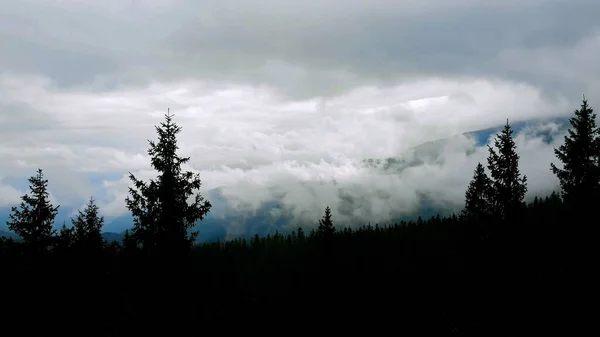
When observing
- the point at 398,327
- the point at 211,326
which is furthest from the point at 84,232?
the point at 398,327

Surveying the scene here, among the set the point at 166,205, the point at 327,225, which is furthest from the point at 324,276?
the point at 166,205

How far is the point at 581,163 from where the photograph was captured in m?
46.3

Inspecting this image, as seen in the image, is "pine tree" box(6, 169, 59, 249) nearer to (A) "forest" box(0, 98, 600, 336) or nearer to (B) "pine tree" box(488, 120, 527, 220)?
(A) "forest" box(0, 98, 600, 336)

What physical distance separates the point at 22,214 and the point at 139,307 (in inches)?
606

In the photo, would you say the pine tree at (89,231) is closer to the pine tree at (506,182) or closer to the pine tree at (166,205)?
the pine tree at (166,205)

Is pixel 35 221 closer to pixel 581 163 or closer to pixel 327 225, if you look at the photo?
pixel 327 225

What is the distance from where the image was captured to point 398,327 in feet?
139

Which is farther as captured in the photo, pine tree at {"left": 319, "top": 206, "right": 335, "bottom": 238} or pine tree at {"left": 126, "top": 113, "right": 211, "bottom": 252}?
pine tree at {"left": 319, "top": 206, "right": 335, "bottom": 238}

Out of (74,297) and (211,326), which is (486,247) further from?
(74,297)

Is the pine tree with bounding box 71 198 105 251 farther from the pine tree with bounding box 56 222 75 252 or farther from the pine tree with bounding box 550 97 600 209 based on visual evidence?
the pine tree with bounding box 550 97 600 209

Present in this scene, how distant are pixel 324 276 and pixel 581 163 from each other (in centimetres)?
2846

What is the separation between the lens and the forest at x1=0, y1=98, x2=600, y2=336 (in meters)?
32.1

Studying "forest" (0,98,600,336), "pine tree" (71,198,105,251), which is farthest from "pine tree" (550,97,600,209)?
"pine tree" (71,198,105,251)

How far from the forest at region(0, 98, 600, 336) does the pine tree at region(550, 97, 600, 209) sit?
119 millimetres
